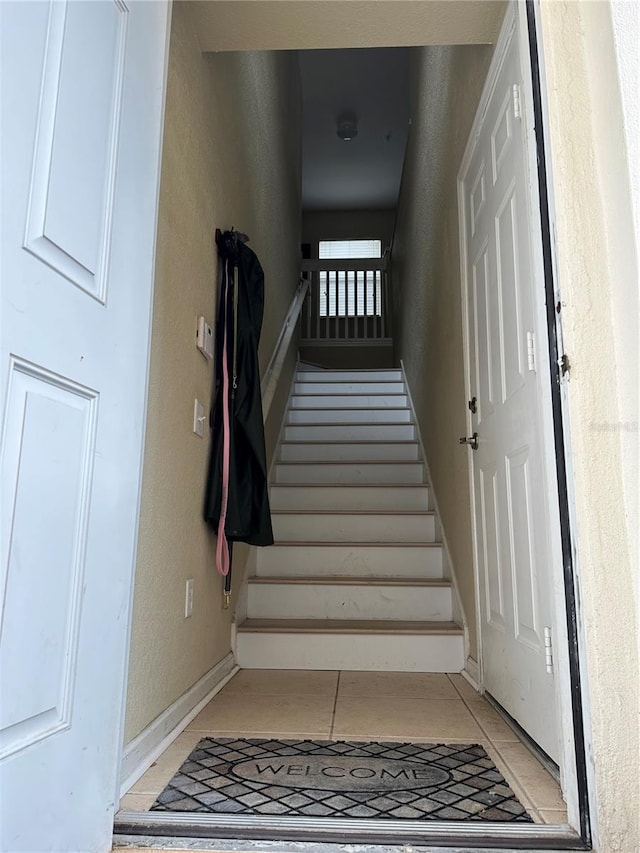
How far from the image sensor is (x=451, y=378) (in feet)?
9.33

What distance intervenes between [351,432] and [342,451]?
0.28m

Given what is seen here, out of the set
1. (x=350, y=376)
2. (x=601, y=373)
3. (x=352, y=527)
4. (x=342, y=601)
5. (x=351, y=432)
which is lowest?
(x=342, y=601)

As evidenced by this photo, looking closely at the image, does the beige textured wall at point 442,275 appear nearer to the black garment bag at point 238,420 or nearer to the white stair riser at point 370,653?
the white stair riser at point 370,653

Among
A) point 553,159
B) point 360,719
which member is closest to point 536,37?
point 553,159

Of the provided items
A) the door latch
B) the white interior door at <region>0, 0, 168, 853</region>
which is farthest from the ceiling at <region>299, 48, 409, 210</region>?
the white interior door at <region>0, 0, 168, 853</region>

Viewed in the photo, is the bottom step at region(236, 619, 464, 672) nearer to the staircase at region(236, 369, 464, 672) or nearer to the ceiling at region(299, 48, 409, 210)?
the staircase at region(236, 369, 464, 672)

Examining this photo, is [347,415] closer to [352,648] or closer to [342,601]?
[342,601]

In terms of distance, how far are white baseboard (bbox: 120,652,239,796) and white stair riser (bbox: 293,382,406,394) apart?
3109mm

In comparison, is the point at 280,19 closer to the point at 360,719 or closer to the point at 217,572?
the point at 217,572

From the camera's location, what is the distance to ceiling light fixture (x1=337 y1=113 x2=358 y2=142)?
22.1 ft

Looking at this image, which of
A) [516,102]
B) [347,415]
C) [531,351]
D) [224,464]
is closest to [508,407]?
[531,351]

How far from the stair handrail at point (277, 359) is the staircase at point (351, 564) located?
540 mm

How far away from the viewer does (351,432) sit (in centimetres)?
444

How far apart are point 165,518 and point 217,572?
2.33ft
